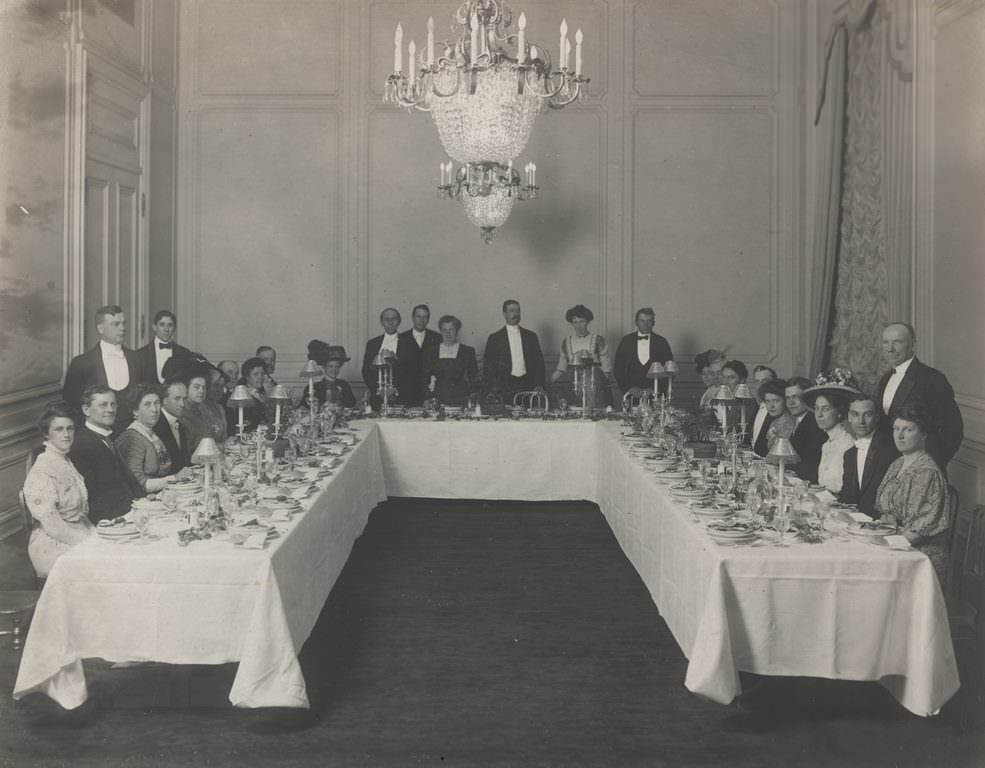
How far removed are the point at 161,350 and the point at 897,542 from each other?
5.41m

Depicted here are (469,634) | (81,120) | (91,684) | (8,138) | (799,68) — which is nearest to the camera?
(91,684)

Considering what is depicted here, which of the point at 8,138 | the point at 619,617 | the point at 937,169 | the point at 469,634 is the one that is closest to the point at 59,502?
the point at 469,634

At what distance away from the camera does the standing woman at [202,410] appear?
601 cm

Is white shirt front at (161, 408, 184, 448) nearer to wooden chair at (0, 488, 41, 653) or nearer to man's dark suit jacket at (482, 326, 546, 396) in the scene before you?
wooden chair at (0, 488, 41, 653)

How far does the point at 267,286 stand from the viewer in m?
9.96

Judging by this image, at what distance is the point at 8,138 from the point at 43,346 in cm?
138

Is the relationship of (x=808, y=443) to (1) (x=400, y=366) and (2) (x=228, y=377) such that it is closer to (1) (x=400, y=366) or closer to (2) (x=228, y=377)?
(1) (x=400, y=366)

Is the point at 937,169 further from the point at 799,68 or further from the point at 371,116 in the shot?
the point at 371,116

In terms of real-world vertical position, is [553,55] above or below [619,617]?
above

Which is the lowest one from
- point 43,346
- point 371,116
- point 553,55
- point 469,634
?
point 469,634

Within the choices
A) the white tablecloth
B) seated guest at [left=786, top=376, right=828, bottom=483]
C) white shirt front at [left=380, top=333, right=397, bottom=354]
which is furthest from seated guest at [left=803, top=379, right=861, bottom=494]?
white shirt front at [left=380, top=333, right=397, bottom=354]

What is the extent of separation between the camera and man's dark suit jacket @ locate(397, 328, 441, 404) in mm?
8945

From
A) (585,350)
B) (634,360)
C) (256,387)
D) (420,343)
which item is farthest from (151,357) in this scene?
(634,360)

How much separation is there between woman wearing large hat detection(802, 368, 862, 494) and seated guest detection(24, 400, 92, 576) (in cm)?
361
